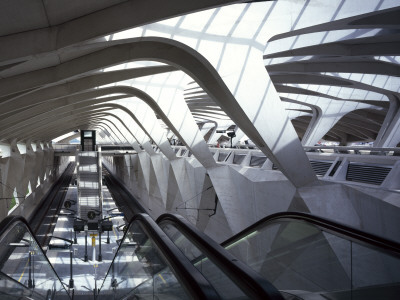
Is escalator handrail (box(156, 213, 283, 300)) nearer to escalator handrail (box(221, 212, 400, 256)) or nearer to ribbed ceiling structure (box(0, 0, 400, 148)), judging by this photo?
escalator handrail (box(221, 212, 400, 256))

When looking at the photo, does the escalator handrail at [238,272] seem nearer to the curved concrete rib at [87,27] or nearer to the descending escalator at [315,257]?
the descending escalator at [315,257]

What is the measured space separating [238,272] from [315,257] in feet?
7.30

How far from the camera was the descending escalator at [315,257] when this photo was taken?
3.41 m

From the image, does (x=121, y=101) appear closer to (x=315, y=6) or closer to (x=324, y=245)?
(x=315, y=6)

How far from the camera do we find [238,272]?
2625 millimetres

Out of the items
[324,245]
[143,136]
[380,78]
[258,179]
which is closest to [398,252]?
[324,245]

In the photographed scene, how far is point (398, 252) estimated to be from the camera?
10.5 feet

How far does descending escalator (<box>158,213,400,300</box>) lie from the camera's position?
11.2ft

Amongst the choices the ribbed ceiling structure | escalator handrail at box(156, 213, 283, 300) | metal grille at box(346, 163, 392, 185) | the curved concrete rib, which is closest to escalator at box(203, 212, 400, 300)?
escalator handrail at box(156, 213, 283, 300)

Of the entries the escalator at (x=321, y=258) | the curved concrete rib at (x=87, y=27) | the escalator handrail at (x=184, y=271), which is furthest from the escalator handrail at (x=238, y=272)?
the curved concrete rib at (x=87, y=27)

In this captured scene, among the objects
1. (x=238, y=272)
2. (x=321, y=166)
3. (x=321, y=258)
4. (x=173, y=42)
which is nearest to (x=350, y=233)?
(x=321, y=258)

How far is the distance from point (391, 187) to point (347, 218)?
1.43 metres

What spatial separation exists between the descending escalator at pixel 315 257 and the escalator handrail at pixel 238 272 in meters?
0.06

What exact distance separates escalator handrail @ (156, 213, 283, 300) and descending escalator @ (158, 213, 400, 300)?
0.21ft
